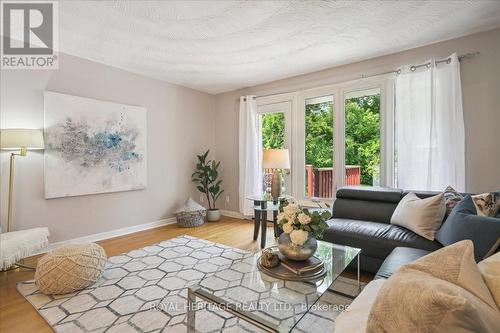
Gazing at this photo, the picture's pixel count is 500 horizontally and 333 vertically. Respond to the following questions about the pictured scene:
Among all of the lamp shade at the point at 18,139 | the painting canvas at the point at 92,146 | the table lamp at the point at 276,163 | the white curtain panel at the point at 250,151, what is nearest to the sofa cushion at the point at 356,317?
the table lamp at the point at 276,163

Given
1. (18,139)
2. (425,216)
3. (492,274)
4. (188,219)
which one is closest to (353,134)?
(425,216)

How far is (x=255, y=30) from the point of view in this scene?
2.62 metres

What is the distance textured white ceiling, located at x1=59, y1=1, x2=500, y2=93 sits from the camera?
2264mm

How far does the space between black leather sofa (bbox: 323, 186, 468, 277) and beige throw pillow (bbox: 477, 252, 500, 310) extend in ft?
2.32

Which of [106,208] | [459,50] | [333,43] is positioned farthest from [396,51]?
[106,208]

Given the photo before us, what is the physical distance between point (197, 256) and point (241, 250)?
55 centimetres

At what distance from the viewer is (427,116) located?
293cm

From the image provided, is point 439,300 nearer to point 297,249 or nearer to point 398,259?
point 297,249

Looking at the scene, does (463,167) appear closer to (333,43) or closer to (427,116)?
(427,116)

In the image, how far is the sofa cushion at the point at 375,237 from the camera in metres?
2.06

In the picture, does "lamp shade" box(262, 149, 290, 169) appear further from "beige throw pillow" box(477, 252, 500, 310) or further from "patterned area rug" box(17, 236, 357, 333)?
"beige throw pillow" box(477, 252, 500, 310)

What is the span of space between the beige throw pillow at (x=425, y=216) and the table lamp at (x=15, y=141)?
3771 mm

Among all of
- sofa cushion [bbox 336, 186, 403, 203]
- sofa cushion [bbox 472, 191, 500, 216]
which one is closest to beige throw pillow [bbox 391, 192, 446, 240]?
sofa cushion [bbox 472, 191, 500, 216]

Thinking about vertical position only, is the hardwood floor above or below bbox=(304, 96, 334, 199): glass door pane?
below
